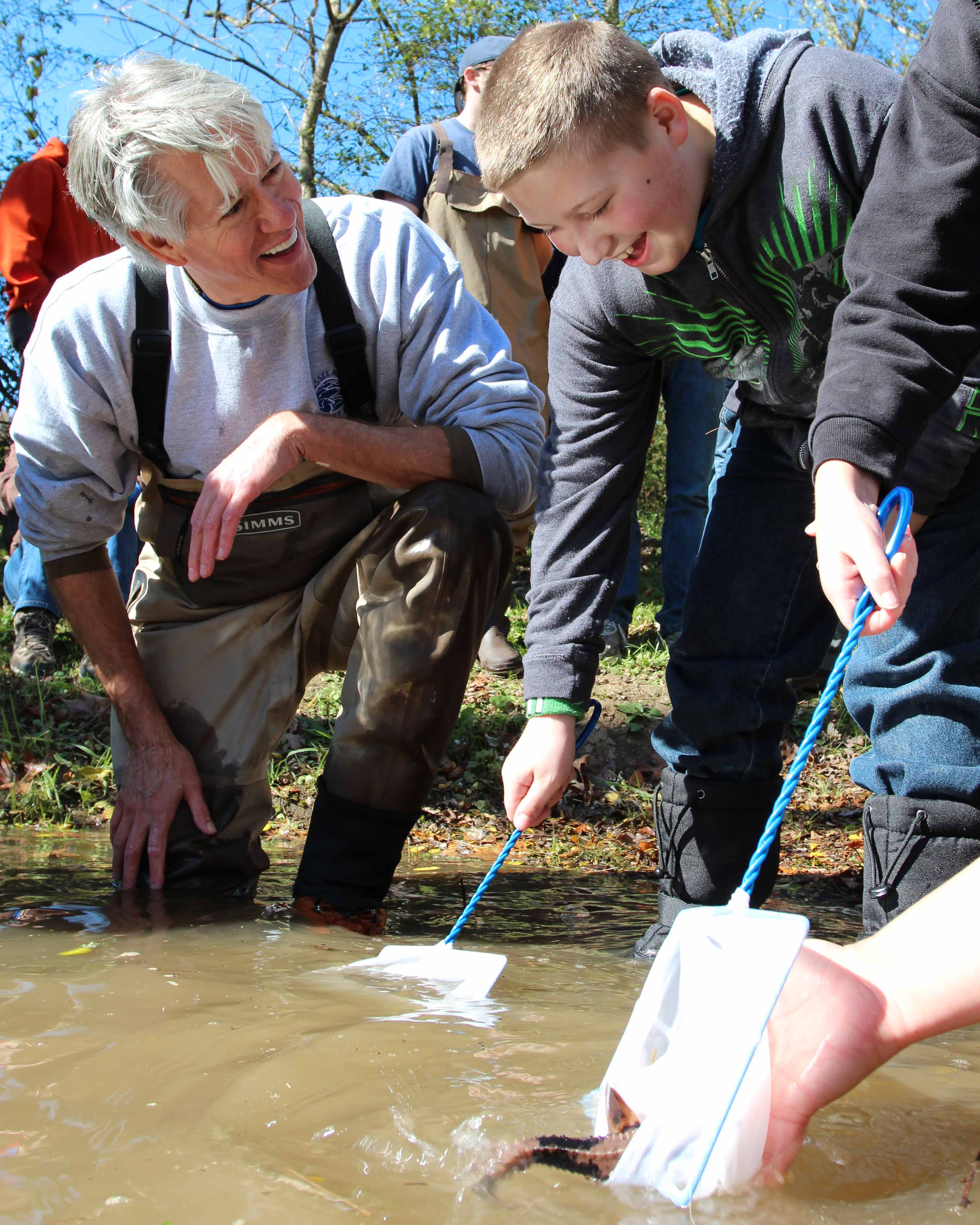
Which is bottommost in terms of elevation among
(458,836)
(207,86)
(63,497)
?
(458,836)

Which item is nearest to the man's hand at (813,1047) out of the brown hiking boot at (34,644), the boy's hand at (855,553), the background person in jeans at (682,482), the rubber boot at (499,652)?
the boy's hand at (855,553)

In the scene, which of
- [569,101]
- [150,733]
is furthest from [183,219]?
[150,733]

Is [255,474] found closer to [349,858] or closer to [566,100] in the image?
[349,858]

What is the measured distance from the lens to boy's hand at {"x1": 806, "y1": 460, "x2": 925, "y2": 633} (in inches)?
53.4

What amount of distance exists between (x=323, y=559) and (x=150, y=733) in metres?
0.59

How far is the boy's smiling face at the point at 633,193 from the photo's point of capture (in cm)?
189

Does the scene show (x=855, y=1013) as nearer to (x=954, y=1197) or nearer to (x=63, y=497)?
(x=954, y=1197)

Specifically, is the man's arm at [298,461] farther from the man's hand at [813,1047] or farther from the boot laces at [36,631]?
the boot laces at [36,631]

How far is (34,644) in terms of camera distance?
4.59m

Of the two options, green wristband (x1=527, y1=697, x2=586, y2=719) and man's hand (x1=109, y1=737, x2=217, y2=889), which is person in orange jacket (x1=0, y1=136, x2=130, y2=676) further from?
green wristband (x1=527, y1=697, x2=586, y2=719)

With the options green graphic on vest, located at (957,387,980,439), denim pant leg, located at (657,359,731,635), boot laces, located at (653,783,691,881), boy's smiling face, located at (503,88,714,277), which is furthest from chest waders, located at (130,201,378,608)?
denim pant leg, located at (657,359,731,635)

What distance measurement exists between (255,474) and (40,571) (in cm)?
249

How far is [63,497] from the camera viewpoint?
8.84ft

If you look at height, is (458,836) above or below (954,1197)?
below
